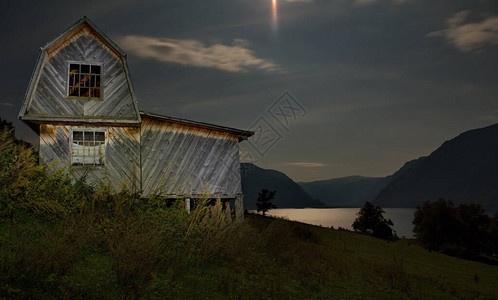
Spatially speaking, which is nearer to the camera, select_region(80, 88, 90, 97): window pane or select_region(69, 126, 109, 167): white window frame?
select_region(69, 126, 109, 167): white window frame

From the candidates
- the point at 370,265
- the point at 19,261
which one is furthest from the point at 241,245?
the point at 370,265

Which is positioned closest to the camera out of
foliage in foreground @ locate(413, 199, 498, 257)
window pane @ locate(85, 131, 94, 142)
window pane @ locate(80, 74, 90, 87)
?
window pane @ locate(85, 131, 94, 142)

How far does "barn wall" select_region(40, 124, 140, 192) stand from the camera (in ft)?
63.2

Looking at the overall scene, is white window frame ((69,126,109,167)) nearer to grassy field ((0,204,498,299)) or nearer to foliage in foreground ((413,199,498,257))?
grassy field ((0,204,498,299))

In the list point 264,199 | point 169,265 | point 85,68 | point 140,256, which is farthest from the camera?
point 264,199

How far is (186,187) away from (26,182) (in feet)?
28.2

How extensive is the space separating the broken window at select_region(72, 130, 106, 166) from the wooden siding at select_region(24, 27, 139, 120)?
955 mm

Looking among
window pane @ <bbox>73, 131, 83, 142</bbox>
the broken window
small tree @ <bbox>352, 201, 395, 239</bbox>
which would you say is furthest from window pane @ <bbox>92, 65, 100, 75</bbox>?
small tree @ <bbox>352, 201, 395, 239</bbox>

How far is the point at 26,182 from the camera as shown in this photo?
1491 centimetres

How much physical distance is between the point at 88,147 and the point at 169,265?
9851 mm

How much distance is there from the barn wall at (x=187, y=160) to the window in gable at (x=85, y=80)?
284 cm

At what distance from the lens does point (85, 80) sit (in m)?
20.3

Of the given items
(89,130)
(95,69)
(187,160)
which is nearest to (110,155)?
(89,130)

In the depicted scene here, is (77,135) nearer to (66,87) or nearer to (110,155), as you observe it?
(110,155)
